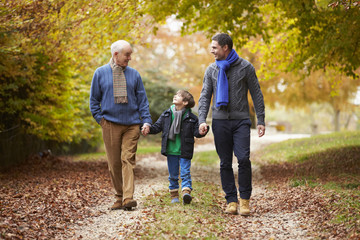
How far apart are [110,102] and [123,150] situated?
703 millimetres

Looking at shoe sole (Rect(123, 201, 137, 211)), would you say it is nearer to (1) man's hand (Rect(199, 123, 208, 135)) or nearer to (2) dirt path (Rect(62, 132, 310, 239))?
(2) dirt path (Rect(62, 132, 310, 239))

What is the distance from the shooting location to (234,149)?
5.52 meters

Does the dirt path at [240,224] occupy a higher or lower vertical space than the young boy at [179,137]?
lower

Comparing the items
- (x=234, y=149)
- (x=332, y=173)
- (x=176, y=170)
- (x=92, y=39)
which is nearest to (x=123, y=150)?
(x=176, y=170)

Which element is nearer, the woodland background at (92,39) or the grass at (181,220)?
the grass at (181,220)

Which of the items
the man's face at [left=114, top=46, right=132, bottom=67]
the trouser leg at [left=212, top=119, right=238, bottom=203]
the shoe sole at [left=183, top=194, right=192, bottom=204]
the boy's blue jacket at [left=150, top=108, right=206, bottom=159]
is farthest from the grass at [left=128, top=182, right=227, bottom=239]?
the man's face at [left=114, top=46, right=132, bottom=67]

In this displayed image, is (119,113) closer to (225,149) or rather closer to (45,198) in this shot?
(225,149)

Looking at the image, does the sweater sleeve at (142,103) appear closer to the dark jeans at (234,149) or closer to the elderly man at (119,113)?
the elderly man at (119,113)

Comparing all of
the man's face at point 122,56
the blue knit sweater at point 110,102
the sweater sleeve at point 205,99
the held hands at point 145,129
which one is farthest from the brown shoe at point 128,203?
the man's face at point 122,56

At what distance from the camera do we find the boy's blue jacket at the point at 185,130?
568cm

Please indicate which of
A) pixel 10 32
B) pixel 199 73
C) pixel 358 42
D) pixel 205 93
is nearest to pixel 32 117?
pixel 10 32

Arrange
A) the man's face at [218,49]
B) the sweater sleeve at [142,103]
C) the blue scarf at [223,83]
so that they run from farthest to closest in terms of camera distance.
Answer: the sweater sleeve at [142,103] < the man's face at [218,49] < the blue scarf at [223,83]

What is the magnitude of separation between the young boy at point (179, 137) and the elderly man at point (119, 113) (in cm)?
30

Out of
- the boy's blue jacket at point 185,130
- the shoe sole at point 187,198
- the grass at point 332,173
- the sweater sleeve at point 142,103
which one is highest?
the sweater sleeve at point 142,103
